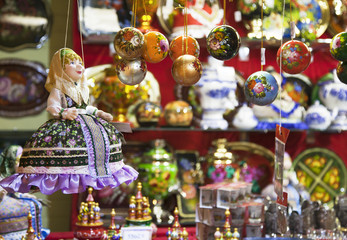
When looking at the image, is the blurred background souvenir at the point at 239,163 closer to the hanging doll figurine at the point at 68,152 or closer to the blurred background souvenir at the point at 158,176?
the blurred background souvenir at the point at 158,176

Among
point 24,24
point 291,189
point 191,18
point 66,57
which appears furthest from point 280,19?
A: point 66,57

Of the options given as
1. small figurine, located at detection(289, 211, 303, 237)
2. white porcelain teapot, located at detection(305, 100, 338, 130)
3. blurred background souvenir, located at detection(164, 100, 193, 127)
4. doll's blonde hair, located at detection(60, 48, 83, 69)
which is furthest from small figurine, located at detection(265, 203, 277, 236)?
doll's blonde hair, located at detection(60, 48, 83, 69)

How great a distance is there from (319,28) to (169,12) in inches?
37.9

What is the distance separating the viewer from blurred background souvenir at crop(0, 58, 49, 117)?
3531 millimetres

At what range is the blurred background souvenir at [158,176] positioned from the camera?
3270 millimetres

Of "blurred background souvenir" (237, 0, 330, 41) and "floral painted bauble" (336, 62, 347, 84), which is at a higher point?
"blurred background souvenir" (237, 0, 330, 41)

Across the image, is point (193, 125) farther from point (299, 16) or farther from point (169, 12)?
point (299, 16)

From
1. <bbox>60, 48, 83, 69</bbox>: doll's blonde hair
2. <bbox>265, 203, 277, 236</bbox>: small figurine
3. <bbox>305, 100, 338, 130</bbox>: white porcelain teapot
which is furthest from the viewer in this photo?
<bbox>305, 100, 338, 130</bbox>: white porcelain teapot

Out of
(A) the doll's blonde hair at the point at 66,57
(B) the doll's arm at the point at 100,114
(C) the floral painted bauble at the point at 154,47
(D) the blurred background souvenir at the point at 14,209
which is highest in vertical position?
(C) the floral painted bauble at the point at 154,47

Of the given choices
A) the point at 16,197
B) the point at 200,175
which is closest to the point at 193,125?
the point at 200,175

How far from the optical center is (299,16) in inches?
145

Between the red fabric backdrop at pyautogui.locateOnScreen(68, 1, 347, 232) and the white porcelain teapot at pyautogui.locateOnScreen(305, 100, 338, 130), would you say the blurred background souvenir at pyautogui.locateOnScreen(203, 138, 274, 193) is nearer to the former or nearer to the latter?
the red fabric backdrop at pyautogui.locateOnScreen(68, 1, 347, 232)

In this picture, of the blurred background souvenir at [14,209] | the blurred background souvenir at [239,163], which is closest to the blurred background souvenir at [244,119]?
the blurred background souvenir at [239,163]

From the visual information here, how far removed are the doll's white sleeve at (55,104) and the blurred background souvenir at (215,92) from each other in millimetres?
1548
